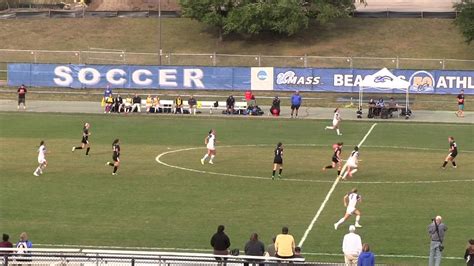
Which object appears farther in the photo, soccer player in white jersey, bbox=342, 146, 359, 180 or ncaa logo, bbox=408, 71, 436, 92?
ncaa logo, bbox=408, 71, 436, 92

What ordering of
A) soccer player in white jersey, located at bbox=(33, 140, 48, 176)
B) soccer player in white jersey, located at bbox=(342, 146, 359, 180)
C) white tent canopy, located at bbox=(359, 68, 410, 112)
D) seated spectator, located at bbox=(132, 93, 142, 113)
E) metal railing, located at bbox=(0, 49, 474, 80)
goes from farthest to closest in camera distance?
metal railing, located at bbox=(0, 49, 474, 80)
seated spectator, located at bbox=(132, 93, 142, 113)
white tent canopy, located at bbox=(359, 68, 410, 112)
soccer player in white jersey, located at bbox=(33, 140, 48, 176)
soccer player in white jersey, located at bbox=(342, 146, 359, 180)

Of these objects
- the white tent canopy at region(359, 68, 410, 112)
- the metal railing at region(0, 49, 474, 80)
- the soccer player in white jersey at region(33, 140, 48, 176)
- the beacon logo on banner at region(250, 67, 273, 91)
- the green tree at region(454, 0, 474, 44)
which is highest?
the green tree at region(454, 0, 474, 44)

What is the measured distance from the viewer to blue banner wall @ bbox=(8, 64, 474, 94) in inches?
3068

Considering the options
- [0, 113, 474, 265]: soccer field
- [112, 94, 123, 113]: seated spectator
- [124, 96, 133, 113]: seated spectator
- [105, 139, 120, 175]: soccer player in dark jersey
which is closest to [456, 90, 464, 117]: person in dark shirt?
[0, 113, 474, 265]: soccer field

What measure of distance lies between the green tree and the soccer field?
1100 inches

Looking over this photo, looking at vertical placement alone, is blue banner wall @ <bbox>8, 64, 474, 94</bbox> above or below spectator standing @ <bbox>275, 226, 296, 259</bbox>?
above

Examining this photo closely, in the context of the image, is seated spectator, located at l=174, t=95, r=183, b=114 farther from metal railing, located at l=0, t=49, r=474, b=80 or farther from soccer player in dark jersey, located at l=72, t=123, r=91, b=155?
soccer player in dark jersey, located at l=72, t=123, r=91, b=155

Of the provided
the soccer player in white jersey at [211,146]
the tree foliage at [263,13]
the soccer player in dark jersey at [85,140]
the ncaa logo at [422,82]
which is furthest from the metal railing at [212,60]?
the soccer player in white jersey at [211,146]

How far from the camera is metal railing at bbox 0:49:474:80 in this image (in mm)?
87125

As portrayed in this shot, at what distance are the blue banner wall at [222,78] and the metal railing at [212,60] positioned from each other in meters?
4.76

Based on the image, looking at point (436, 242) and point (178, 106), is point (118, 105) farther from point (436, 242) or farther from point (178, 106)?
point (436, 242)

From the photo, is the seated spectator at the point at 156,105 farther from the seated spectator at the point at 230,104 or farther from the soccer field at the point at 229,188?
the soccer field at the point at 229,188

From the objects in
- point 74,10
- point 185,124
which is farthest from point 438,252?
point 74,10

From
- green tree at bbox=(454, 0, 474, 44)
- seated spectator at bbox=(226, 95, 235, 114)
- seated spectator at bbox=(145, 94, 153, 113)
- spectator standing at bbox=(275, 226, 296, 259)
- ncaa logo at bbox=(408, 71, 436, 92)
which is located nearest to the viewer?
spectator standing at bbox=(275, 226, 296, 259)
